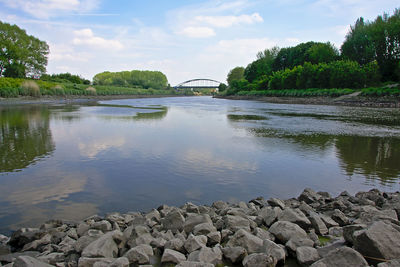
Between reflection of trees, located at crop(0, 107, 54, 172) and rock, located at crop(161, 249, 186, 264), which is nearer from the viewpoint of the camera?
rock, located at crop(161, 249, 186, 264)

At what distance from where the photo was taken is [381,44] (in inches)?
2894

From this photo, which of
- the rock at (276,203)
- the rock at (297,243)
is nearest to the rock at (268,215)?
the rock at (276,203)

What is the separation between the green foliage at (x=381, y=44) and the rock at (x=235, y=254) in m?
76.5

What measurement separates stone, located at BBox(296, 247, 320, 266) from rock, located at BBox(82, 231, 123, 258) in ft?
8.84

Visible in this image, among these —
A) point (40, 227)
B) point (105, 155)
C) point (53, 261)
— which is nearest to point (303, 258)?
point (53, 261)

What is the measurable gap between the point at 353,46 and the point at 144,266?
3648 inches

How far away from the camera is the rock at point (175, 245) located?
451 cm

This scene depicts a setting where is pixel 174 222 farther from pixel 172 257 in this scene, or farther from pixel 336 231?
pixel 336 231

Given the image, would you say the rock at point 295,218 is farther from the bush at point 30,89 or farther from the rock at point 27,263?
the bush at point 30,89

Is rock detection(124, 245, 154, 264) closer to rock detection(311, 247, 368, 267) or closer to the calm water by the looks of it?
rock detection(311, 247, 368, 267)

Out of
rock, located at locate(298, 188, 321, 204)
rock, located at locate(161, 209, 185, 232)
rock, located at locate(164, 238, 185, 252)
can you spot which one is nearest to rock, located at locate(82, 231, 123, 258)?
rock, located at locate(164, 238, 185, 252)

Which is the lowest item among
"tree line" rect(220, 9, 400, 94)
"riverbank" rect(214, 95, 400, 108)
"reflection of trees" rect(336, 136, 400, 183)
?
"reflection of trees" rect(336, 136, 400, 183)

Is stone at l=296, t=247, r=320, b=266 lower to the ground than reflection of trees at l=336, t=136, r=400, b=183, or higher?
higher

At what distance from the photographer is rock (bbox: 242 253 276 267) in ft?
12.8
